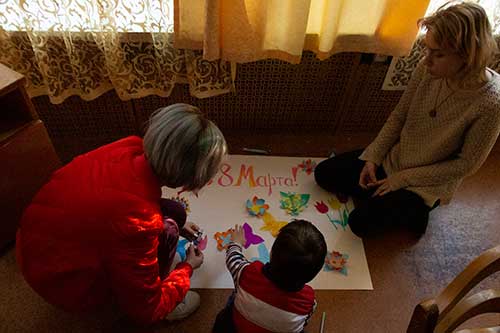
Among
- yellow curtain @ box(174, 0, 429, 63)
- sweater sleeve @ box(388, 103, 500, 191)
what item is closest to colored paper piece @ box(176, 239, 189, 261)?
yellow curtain @ box(174, 0, 429, 63)

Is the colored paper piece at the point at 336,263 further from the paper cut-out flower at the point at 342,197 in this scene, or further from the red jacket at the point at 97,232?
the red jacket at the point at 97,232

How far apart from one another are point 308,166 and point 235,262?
0.60 m

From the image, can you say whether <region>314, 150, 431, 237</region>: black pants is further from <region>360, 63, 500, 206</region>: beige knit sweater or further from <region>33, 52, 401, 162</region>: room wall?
<region>33, 52, 401, 162</region>: room wall

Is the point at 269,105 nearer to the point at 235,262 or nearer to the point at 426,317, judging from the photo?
the point at 235,262

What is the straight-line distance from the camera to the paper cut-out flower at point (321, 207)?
1312mm

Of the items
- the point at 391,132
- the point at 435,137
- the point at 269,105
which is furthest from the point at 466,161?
the point at 269,105

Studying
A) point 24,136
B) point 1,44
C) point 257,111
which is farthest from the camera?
point 257,111

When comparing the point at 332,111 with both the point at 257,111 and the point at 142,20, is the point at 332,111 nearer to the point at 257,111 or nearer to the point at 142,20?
the point at 257,111

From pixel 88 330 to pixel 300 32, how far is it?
41.5 inches

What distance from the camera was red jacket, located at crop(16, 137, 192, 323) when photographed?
0.71m

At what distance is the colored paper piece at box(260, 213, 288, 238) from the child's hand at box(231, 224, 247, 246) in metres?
0.07

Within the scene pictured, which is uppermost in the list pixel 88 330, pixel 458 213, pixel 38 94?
pixel 38 94

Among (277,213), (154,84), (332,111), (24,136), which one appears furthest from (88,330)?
(332,111)

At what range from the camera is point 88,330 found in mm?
1037
